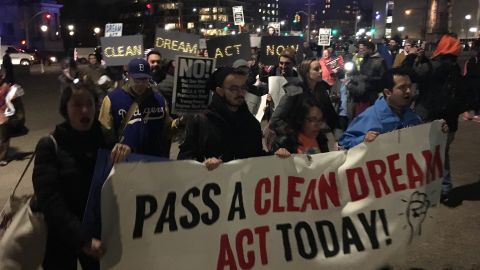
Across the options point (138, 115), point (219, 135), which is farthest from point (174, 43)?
point (219, 135)

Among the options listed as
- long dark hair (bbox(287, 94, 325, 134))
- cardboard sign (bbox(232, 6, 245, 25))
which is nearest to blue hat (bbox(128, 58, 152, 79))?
long dark hair (bbox(287, 94, 325, 134))

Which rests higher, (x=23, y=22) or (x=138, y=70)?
(x=23, y=22)

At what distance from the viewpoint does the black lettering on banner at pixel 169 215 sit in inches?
124

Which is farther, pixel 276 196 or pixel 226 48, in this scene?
pixel 226 48

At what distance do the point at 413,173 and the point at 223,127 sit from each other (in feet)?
5.16

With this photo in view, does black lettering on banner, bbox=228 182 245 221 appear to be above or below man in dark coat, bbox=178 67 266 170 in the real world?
below

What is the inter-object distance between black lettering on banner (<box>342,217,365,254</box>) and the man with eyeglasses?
0.76 m

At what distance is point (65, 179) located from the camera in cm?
287

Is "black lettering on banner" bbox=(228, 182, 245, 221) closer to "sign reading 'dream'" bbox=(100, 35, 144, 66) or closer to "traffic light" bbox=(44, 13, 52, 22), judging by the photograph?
"sign reading 'dream'" bbox=(100, 35, 144, 66)

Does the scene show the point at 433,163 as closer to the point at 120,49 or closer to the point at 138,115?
the point at 138,115

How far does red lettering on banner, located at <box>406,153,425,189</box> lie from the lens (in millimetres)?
3809

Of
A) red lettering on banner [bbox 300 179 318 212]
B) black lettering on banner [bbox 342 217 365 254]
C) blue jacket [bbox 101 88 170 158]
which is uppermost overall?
blue jacket [bbox 101 88 170 158]

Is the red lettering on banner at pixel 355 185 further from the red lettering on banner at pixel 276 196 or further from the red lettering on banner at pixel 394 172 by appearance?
the red lettering on banner at pixel 276 196

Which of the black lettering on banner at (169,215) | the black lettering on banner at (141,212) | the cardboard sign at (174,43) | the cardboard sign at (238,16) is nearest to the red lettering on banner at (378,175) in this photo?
the black lettering on banner at (169,215)
